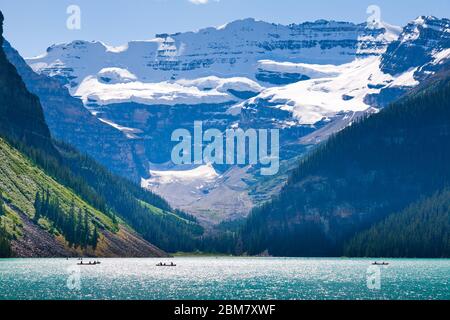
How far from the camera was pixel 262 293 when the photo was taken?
198 m
